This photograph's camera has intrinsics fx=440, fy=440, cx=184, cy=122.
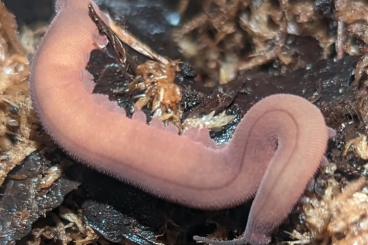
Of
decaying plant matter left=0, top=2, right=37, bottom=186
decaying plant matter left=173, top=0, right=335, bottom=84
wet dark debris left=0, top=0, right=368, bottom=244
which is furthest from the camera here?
decaying plant matter left=173, top=0, right=335, bottom=84

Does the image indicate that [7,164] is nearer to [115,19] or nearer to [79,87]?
[79,87]

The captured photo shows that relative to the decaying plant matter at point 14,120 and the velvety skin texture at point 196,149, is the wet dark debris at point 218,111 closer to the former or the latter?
the decaying plant matter at point 14,120

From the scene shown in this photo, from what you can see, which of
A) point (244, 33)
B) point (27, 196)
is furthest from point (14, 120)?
point (244, 33)

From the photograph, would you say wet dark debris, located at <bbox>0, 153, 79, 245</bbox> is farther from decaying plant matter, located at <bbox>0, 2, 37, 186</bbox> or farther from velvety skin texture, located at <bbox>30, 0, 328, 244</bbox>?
velvety skin texture, located at <bbox>30, 0, 328, 244</bbox>

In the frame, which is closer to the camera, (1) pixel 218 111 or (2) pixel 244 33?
(1) pixel 218 111

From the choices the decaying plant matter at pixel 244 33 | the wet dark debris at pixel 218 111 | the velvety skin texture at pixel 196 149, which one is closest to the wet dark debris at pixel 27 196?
the wet dark debris at pixel 218 111

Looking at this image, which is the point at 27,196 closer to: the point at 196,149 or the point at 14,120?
the point at 14,120

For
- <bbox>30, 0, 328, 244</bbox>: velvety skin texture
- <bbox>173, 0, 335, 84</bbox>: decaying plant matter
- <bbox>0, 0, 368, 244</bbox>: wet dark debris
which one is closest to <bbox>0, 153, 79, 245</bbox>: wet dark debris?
<bbox>0, 0, 368, 244</bbox>: wet dark debris

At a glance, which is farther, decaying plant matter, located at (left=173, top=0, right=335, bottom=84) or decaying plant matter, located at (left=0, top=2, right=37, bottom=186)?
decaying plant matter, located at (left=173, top=0, right=335, bottom=84)
